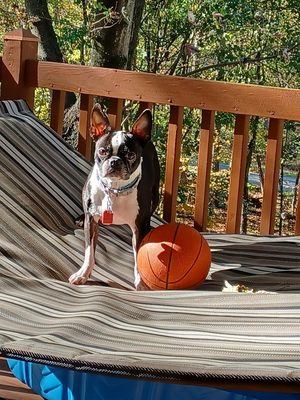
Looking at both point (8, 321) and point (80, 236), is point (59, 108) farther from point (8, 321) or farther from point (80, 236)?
point (8, 321)

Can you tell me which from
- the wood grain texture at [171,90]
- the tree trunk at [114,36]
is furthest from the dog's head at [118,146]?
the tree trunk at [114,36]

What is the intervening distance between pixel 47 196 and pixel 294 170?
845cm

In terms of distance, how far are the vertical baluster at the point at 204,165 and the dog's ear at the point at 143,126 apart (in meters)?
0.95

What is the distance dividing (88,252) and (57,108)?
1508 mm

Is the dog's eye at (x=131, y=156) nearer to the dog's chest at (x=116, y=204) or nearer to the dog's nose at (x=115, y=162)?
the dog's nose at (x=115, y=162)

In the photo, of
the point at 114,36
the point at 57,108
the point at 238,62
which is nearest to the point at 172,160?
the point at 57,108

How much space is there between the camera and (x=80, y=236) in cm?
366

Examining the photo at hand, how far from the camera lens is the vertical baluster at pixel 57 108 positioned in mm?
4539

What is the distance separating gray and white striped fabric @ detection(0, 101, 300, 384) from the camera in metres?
2.04

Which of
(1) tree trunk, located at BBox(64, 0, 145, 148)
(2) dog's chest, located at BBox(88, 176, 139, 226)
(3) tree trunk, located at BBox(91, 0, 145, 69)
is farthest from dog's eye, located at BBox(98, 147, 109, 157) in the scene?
(3) tree trunk, located at BBox(91, 0, 145, 69)

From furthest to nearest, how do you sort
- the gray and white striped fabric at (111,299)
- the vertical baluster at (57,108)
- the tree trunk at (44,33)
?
1. the tree trunk at (44,33)
2. the vertical baluster at (57,108)
3. the gray and white striped fabric at (111,299)

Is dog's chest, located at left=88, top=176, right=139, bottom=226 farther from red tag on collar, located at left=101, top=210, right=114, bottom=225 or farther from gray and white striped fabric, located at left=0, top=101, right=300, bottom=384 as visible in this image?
gray and white striped fabric, located at left=0, top=101, right=300, bottom=384

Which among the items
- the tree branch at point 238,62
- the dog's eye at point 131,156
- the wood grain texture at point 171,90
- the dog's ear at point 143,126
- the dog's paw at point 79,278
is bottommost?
the dog's paw at point 79,278

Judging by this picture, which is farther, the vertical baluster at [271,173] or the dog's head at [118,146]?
the vertical baluster at [271,173]
